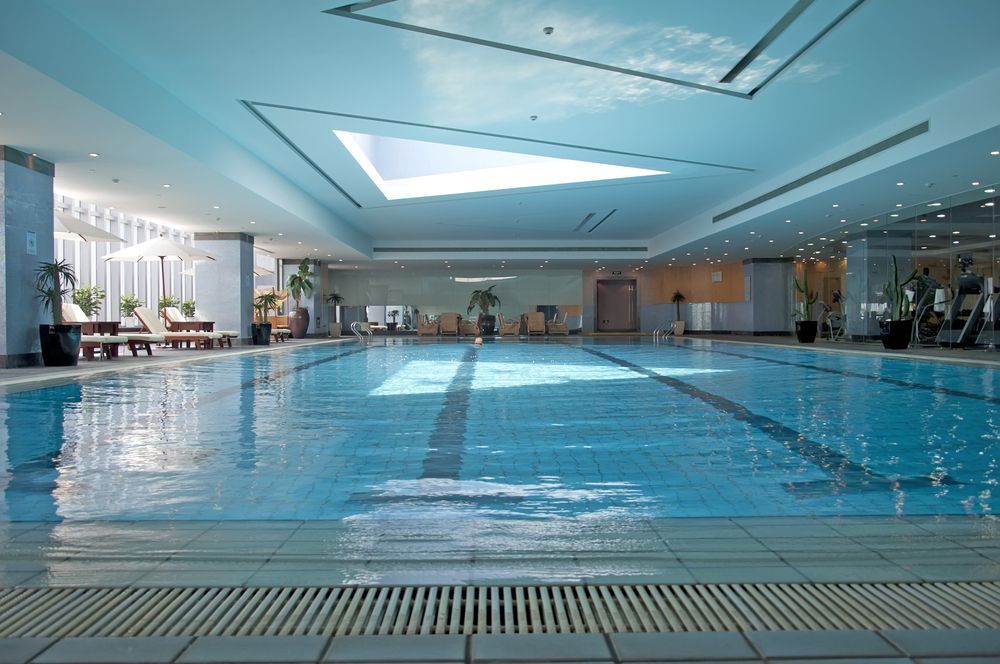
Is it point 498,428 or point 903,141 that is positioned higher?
point 903,141

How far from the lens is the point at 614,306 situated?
36.6m

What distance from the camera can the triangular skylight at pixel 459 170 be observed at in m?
15.8

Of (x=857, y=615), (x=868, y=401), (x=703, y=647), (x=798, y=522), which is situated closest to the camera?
(x=703, y=647)

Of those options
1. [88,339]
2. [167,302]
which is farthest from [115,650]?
[167,302]

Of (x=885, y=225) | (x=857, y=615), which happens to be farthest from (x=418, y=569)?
(x=885, y=225)

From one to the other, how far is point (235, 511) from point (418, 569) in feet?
Answer: 3.97

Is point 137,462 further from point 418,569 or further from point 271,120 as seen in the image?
point 271,120

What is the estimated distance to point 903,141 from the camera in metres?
11.2

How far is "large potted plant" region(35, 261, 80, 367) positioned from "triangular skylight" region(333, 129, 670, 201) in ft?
21.1

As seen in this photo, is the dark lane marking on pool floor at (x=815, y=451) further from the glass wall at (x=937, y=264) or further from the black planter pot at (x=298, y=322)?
the black planter pot at (x=298, y=322)

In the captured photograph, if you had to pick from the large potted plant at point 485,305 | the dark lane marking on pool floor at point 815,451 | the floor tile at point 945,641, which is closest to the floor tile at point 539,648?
the floor tile at point 945,641

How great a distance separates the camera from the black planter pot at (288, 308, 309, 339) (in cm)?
2632

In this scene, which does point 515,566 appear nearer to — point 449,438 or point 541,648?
point 541,648

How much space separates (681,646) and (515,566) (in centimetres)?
78
